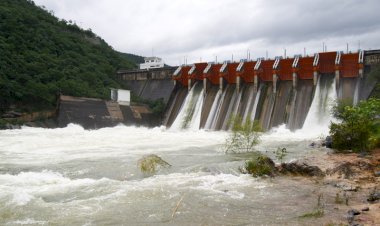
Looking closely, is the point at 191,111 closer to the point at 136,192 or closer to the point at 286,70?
the point at 286,70

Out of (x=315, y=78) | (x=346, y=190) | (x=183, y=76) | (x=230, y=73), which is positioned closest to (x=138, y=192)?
(x=346, y=190)

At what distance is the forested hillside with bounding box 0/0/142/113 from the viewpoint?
37.9 m

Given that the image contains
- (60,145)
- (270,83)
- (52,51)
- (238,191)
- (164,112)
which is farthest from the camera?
(52,51)

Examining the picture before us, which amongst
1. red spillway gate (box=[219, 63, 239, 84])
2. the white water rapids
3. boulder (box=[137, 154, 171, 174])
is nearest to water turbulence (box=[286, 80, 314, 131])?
red spillway gate (box=[219, 63, 239, 84])

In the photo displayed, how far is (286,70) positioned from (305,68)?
169 centimetres

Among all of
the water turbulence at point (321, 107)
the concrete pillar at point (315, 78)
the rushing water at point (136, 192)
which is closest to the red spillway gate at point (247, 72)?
the concrete pillar at point (315, 78)

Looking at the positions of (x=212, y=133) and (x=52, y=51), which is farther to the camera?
(x=52, y=51)

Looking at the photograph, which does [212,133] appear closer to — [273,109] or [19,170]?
[273,109]

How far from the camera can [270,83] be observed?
35.8 metres

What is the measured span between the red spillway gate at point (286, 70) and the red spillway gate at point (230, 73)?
4598mm

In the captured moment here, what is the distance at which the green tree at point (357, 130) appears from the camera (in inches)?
688

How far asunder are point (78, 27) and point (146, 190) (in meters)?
53.9

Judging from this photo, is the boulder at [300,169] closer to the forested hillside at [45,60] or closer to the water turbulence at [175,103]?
the water turbulence at [175,103]

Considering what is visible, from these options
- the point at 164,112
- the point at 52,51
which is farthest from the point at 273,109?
the point at 52,51
